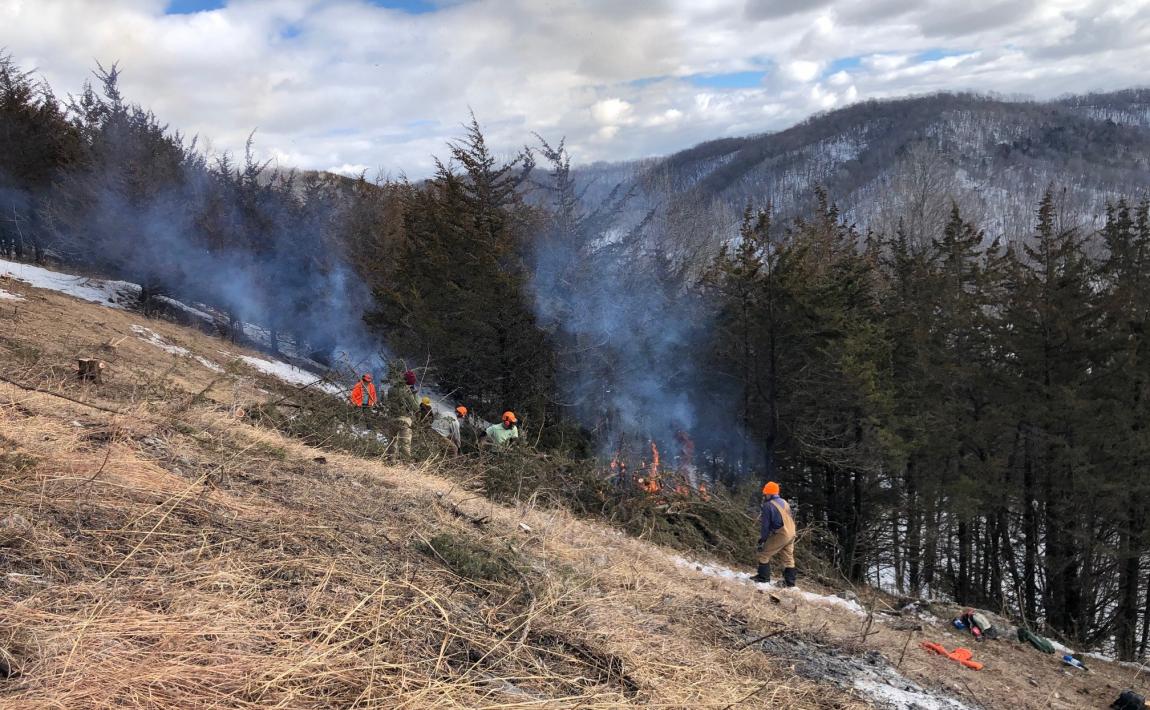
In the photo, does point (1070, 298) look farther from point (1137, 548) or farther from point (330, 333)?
point (330, 333)

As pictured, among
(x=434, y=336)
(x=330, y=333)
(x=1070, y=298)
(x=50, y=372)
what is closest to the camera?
(x=50, y=372)

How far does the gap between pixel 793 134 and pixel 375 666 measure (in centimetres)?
14529

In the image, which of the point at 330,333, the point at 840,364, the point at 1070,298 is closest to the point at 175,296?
the point at 330,333

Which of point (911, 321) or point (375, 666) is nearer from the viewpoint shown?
point (375, 666)

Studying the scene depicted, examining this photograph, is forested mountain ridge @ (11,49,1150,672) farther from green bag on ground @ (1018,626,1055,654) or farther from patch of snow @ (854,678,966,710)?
patch of snow @ (854,678,966,710)

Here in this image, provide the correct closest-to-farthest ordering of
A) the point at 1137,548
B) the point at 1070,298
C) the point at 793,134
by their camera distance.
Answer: the point at 1137,548
the point at 1070,298
the point at 793,134

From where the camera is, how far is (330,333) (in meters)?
22.5

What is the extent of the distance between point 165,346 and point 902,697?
Result: 50.4 feet

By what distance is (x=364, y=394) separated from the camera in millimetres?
9562

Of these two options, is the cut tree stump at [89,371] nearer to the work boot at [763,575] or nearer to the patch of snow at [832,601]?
the work boot at [763,575]

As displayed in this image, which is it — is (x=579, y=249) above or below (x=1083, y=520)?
above

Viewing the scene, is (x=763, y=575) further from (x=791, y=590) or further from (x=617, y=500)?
(x=617, y=500)

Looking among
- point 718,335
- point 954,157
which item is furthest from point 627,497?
point 954,157

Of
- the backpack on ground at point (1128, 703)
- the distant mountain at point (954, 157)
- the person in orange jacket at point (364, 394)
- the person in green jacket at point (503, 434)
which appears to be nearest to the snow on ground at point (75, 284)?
the person in orange jacket at point (364, 394)
